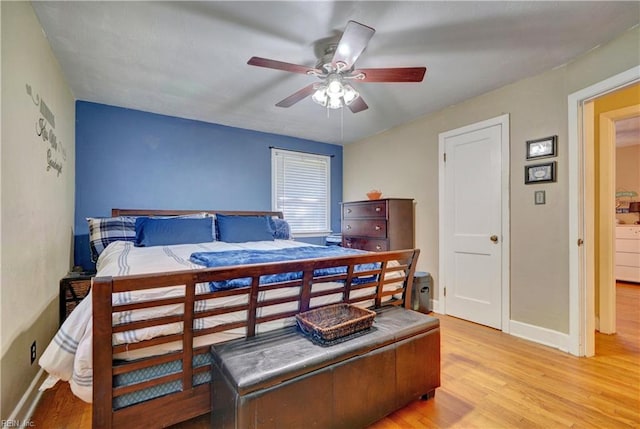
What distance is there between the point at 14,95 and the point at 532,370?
3.67 metres

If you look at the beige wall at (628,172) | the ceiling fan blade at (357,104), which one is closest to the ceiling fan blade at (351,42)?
the ceiling fan blade at (357,104)

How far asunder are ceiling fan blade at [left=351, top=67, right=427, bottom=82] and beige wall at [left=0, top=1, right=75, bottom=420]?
1.95 m

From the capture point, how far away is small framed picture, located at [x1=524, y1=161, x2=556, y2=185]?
253 centimetres

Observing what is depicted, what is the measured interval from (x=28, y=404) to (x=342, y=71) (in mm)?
2794

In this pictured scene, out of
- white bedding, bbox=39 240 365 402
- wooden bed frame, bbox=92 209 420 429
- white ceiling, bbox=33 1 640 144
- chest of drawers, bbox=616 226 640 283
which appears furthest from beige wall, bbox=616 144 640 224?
white bedding, bbox=39 240 365 402

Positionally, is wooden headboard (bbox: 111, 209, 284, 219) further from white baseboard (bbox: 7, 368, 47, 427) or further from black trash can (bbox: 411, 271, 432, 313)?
black trash can (bbox: 411, 271, 432, 313)

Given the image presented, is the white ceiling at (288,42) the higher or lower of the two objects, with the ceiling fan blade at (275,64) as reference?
higher

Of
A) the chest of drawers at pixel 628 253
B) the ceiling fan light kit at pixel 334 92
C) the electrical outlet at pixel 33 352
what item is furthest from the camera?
the chest of drawers at pixel 628 253

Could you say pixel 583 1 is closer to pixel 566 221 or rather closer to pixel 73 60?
pixel 566 221

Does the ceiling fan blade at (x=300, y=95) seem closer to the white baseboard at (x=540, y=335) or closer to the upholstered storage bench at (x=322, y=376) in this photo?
the upholstered storage bench at (x=322, y=376)

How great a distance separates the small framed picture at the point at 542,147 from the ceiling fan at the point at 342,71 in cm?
145

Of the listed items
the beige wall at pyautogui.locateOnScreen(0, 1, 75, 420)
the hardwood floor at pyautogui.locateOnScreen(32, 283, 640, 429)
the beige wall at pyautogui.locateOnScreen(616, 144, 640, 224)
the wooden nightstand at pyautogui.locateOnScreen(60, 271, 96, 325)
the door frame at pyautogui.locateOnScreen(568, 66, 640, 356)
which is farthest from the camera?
the beige wall at pyautogui.locateOnScreen(616, 144, 640, 224)

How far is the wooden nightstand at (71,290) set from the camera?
2.52 m

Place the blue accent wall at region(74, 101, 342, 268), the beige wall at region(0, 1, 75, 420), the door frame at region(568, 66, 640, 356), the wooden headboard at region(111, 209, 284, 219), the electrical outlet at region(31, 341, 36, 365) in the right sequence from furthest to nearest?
the wooden headboard at region(111, 209, 284, 219)
the blue accent wall at region(74, 101, 342, 268)
the door frame at region(568, 66, 640, 356)
the electrical outlet at region(31, 341, 36, 365)
the beige wall at region(0, 1, 75, 420)
